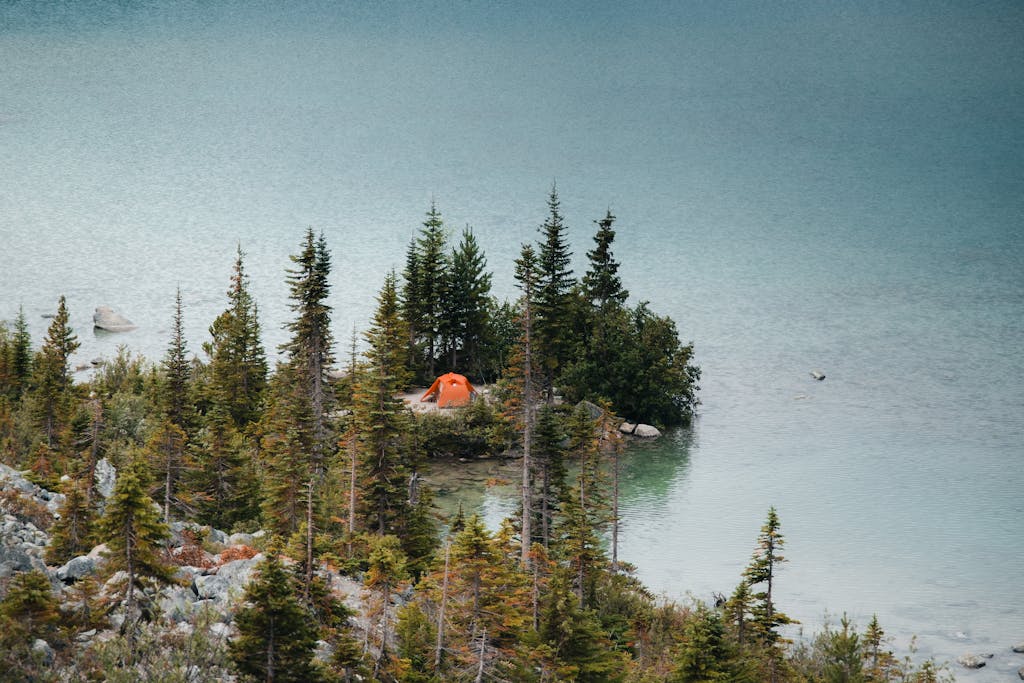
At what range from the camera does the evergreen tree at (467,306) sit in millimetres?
74125

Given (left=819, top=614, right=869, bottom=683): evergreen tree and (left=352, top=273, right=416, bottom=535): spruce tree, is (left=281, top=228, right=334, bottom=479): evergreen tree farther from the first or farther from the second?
(left=819, top=614, right=869, bottom=683): evergreen tree

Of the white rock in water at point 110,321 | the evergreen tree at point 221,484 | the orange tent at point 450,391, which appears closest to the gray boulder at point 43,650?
the evergreen tree at point 221,484

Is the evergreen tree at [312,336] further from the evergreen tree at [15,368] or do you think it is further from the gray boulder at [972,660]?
the gray boulder at [972,660]

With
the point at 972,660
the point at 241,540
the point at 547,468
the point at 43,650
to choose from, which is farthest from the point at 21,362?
the point at 972,660

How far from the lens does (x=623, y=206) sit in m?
127

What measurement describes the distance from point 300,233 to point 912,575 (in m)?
84.5

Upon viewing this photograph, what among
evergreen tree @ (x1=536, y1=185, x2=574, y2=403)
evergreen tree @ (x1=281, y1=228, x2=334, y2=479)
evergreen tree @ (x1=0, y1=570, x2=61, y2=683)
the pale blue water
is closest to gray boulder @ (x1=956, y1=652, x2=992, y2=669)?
the pale blue water

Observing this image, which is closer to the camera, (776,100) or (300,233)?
(300,233)

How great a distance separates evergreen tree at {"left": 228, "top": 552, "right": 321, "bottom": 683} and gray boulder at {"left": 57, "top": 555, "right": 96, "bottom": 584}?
Result: 493 centimetres

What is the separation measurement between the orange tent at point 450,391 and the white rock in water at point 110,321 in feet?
107

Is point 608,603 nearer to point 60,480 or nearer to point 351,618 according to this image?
point 351,618

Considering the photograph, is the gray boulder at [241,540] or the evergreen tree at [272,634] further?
the gray boulder at [241,540]

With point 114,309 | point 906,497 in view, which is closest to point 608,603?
point 906,497

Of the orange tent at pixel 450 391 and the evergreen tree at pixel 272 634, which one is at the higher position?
the orange tent at pixel 450 391
